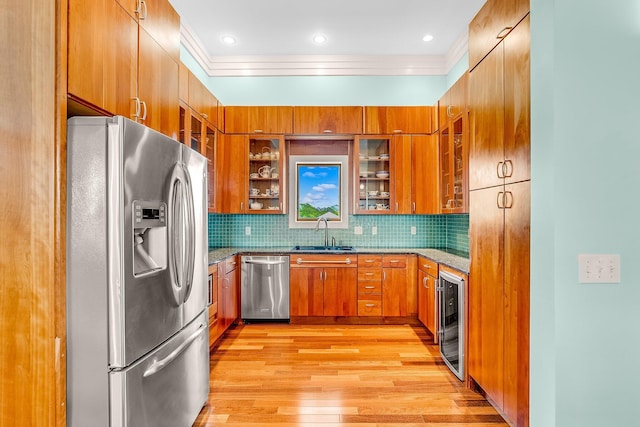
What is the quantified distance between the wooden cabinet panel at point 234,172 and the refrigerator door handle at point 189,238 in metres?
2.30

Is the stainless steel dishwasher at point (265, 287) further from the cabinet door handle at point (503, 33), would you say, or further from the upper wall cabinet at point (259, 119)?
the cabinet door handle at point (503, 33)

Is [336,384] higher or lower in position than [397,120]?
lower

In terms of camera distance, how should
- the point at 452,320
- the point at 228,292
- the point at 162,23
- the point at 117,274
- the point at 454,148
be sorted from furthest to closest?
the point at 228,292
the point at 454,148
the point at 452,320
the point at 162,23
the point at 117,274

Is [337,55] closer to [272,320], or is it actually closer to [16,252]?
[272,320]

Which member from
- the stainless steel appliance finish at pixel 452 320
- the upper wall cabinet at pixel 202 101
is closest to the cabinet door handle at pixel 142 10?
the upper wall cabinet at pixel 202 101

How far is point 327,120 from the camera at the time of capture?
169 inches

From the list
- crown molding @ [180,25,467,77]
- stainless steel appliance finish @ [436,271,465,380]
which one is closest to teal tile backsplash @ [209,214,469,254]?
stainless steel appliance finish @ [436,271,465,380]

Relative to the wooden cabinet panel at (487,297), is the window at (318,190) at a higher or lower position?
higher

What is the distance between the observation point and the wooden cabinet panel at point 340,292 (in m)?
4.09

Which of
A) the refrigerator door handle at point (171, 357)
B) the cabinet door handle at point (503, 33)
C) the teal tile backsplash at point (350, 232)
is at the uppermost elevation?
the cabinet door handle at point (503, 33)

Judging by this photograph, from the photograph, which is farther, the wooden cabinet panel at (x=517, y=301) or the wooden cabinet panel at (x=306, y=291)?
the wooden cabinet panel at (x=306, y=291)

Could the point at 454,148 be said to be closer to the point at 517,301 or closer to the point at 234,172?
the point at 517,301

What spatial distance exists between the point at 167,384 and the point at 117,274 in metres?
0.69

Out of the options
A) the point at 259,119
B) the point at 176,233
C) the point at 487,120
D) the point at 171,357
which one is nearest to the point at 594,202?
the point at 487,120
